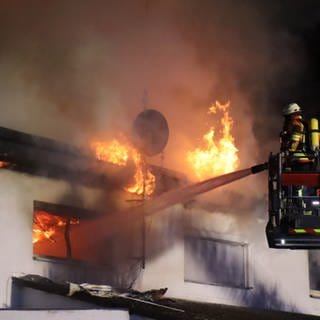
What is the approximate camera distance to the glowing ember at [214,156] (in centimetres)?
1062

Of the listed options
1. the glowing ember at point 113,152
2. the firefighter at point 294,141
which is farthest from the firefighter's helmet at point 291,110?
the glowing ember at point 113,152

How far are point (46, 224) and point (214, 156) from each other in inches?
154

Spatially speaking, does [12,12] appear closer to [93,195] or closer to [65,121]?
[65,121]

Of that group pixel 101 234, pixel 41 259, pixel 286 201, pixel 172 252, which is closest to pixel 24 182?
pixel 41 259

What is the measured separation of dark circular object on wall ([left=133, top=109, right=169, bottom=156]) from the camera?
30.8 ft

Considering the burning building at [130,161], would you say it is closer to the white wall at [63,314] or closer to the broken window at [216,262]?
the broken window at [216,262]

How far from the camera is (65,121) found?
31.6 ft

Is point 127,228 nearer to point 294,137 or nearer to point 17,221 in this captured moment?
point 17,221

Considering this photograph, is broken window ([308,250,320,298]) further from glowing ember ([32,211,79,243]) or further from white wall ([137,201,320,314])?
glowing ember ([32,211,79,243])

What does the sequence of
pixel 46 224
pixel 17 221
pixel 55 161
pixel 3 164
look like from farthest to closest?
pixel 46 224
pixel 55 161
pixel 17 221
pixel 3 164

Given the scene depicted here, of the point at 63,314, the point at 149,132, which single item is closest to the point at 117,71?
the point at 149,132

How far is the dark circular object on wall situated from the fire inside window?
1534mm

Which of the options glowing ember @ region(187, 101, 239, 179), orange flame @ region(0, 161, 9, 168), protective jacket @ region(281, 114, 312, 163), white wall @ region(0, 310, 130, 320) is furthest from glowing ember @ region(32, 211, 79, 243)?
protective jacket @ region(281, 114, 312, 163)

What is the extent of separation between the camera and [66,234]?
843cm
